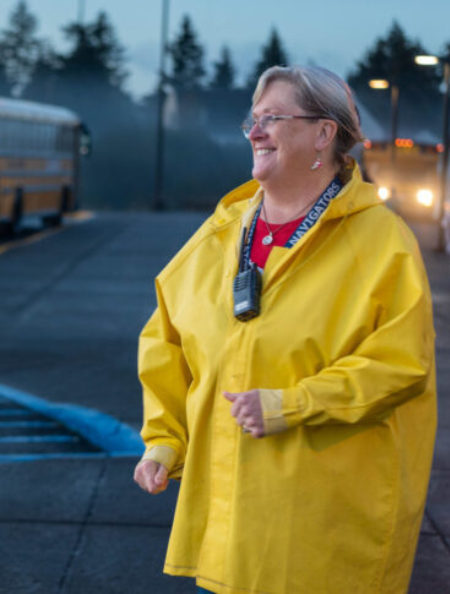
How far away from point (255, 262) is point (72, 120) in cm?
3061

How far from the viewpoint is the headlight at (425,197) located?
107ft

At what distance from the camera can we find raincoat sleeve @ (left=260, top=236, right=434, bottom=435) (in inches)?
91.4

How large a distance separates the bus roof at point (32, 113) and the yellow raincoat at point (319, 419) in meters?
22.5

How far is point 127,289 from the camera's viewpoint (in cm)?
1480

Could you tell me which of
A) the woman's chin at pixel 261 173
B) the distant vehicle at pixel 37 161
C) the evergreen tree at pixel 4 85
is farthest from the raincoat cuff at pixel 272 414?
the evergreen tree at pixel 4 85

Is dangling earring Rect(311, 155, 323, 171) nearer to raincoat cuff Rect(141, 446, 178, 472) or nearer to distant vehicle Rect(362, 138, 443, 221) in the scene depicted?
raincoat cuff Rect(141, 446, 178, 472)

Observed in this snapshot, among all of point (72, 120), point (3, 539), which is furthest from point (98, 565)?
point (72, 120)

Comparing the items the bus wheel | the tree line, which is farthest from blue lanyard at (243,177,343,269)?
the tree line

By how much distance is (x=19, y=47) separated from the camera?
10975 centimetres

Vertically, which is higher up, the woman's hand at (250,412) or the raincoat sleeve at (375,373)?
the raincoat sleeve at (375,373)

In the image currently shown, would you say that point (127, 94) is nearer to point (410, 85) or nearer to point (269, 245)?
point (410, 85)

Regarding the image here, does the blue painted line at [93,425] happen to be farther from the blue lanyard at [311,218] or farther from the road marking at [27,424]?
the blue lanyard at [311,218]

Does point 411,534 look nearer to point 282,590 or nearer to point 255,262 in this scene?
point 282,590

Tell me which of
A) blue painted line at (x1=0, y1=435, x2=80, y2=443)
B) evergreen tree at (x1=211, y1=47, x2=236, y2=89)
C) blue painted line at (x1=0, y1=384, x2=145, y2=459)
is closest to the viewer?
blue painted line at (x1=0, y1=384, x2=145, y2=459)
